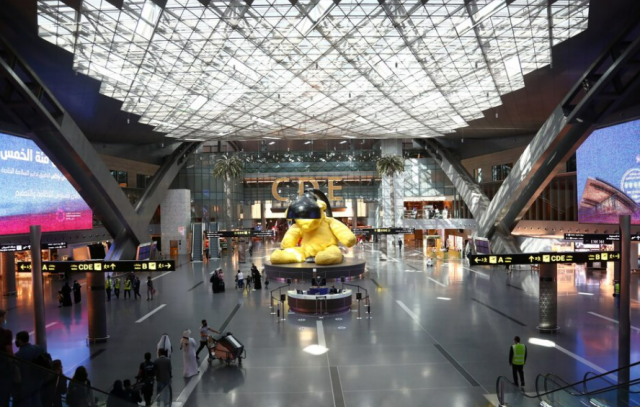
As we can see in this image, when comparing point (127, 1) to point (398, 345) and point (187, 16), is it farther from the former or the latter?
point (398, 345)

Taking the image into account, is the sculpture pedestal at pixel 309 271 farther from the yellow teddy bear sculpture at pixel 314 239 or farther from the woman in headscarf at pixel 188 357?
the woman in headscarf at pixel 188 357

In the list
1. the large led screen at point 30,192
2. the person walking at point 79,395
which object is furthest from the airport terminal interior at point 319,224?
the large led screen at point 30,192

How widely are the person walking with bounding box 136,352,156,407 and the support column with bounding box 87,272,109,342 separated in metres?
6.67

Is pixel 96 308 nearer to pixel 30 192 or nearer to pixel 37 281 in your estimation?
pixel 37 281

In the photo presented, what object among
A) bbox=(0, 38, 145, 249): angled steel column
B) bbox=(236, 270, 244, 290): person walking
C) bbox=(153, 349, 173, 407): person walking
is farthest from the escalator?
bbox=(0, 38, 145, 249): angled steel column

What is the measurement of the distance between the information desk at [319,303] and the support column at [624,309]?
12120 millimetres

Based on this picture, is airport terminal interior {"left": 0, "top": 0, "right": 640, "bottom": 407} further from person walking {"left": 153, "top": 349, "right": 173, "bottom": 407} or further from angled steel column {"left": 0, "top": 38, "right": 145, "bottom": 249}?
angled steel column {"left": 0, "top": 38, "right": 145, "bottom": 249}

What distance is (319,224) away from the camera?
123ft

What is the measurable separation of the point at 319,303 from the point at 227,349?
8.20 metres

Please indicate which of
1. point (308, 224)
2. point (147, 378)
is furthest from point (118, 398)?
point (308, 224)

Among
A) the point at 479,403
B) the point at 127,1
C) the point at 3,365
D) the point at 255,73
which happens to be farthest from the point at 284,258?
the point at 3,365

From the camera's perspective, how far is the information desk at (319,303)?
23234mm

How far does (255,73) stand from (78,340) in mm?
20946

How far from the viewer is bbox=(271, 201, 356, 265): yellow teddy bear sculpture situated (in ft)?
119
